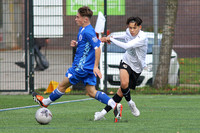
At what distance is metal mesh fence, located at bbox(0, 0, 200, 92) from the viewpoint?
11.5 metres

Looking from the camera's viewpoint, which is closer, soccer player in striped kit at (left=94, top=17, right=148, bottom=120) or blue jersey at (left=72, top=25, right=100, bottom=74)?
blue jersey at (left=72, top=25, right=100, bottom=74)

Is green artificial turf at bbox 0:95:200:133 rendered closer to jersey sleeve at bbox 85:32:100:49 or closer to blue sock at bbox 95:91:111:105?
blue sock at bbox 95:91:111:105

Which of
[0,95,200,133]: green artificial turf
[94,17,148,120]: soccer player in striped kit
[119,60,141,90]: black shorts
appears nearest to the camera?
[0,95,200,133]: green artificial turf

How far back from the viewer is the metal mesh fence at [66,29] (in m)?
11.5

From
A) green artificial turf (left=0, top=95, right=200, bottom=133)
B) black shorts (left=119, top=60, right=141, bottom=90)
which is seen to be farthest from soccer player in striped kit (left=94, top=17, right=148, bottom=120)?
green artificial turf (left=0, top=95, right=200, bottom=133)

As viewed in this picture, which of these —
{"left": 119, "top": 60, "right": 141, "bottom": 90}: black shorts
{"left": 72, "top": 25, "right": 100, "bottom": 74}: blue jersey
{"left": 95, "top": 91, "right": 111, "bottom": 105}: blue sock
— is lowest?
{"left": 95, "top": 91, "right": 111, "bottom": 105}: blue sock

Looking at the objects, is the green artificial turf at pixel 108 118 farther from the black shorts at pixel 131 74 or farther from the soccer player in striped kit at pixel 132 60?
the black shorts at pixel 131 74

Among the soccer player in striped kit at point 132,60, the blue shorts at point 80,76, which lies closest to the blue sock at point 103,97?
the blue shorts at point 80,76

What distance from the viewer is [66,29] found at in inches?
454

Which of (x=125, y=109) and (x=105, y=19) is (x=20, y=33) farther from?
(x=125, y=109)

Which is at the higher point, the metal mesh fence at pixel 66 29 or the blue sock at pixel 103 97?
the metal mesh fence at pixel 66 29

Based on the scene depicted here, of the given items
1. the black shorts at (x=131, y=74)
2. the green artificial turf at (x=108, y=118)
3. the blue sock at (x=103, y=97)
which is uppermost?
the black shorts at (x=131, y=74)

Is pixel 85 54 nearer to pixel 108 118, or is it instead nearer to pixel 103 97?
pixel 103 97

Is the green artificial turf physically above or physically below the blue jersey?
below
